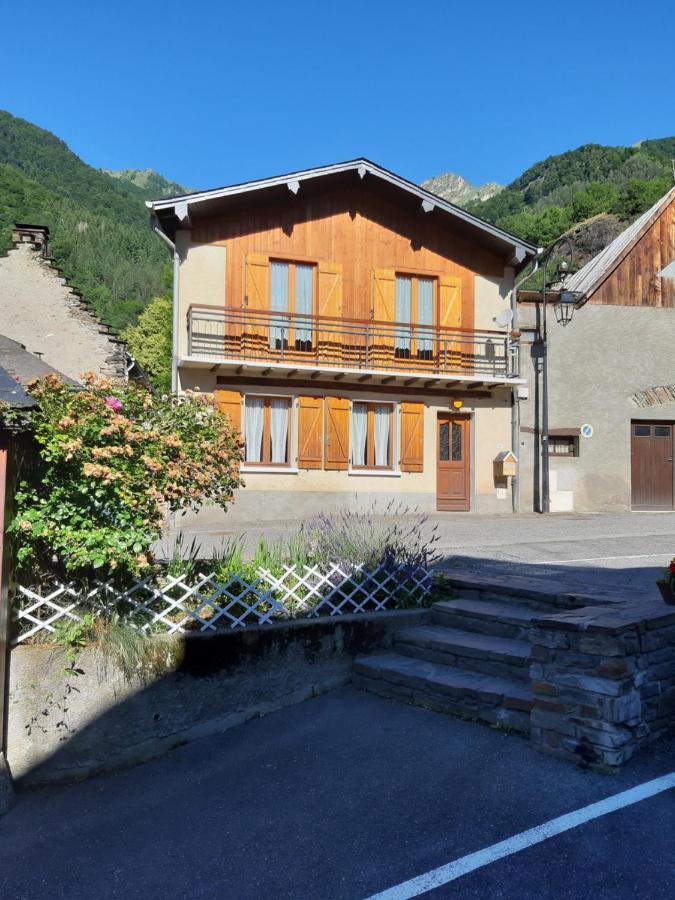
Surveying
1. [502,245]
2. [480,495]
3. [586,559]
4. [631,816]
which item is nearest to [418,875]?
[631,816]

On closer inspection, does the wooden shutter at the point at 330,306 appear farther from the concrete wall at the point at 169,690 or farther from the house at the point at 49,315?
the concrete wall at the point at 169,690

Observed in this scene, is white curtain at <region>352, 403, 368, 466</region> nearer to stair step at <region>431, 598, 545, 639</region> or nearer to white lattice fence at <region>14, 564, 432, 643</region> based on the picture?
white lattice fence at <region>14, 564, 432, 643</region>

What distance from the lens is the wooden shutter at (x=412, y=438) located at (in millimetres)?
16375

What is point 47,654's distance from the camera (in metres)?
4.82

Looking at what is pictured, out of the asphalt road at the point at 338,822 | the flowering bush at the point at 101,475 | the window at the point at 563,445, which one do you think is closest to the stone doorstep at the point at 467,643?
the asphalt road at the point at 338,822

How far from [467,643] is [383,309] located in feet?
39.4

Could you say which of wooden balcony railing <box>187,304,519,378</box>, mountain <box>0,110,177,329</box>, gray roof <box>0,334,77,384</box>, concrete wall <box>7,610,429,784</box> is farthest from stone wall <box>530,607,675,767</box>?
mountain <box>0,110,177,329</box>

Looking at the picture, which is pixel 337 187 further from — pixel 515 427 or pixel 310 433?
pixel 515 427

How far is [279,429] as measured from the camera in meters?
15.8

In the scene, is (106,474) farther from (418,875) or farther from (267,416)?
(267,416)

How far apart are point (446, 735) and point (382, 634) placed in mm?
1330

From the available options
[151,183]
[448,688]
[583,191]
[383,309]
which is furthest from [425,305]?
[151,183]

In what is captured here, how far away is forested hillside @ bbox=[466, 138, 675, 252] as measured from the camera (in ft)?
149

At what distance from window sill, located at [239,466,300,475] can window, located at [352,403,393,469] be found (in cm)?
150
